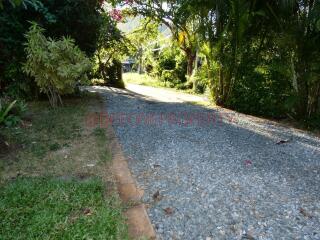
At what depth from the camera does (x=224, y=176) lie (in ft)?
13.5

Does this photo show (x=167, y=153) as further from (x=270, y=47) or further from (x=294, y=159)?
(x=270, y=47)

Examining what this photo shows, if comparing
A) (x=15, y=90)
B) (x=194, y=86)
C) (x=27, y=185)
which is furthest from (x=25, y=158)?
(x=194, y=86)

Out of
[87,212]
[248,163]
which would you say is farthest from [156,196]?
[248,163]

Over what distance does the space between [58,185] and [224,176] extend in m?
1.91

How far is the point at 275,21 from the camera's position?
7832 millimetres

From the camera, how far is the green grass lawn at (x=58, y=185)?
2836 mm

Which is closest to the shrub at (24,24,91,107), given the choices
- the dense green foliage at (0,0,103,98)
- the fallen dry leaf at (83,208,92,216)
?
the dense green foliage at (0,0,103,98)

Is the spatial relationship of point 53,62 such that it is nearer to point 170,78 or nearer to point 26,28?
point 26,28

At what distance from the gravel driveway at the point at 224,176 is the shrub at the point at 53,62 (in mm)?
1440

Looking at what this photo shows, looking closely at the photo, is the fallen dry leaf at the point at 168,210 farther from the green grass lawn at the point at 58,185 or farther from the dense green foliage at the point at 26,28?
the dense green foliage at the point at 26,28

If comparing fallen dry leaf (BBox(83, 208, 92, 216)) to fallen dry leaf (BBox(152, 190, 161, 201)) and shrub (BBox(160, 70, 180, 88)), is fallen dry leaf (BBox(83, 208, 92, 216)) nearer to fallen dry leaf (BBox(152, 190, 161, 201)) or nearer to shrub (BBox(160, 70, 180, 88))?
fallen dry leaf (BBox(152, 190, 161, 201))

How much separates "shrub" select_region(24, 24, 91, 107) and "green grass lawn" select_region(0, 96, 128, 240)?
155cm

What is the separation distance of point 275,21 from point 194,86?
801 cm

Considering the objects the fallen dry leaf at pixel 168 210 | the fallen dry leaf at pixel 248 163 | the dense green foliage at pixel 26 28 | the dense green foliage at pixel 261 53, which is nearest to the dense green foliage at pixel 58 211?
the fallen dry leaf at pixel 168 210
